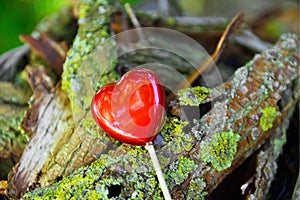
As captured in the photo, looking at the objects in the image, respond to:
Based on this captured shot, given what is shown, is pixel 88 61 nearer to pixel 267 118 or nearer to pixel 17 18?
pixel 267 118

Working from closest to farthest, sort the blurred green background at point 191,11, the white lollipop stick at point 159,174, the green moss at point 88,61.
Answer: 1. the white lollipop stick at point 159,174
2. the green moss at point 88,61
3. the blurred green background at point 191,11

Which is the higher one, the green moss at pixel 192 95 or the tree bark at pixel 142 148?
the green moss at pixel 192 95

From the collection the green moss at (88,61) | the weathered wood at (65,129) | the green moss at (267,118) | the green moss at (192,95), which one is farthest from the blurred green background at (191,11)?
the green moss at (267,118)

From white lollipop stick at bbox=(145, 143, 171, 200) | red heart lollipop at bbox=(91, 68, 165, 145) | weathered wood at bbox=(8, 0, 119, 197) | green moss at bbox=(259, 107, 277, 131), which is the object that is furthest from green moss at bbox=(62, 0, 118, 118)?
green moss at bbox=(259, 107, 277, 131)

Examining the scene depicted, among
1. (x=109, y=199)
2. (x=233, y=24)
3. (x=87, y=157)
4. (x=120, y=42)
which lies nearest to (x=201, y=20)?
(x=233, y=24)

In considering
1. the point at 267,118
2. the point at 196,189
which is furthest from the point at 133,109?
the point at 267,118

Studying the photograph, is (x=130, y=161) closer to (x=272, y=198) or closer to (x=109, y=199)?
(x=109, y=199)

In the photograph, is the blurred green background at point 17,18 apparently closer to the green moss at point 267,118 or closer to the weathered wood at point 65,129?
the weathered wood at point 65,129
